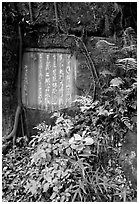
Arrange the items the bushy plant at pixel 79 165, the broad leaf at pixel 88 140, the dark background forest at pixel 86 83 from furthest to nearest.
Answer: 1. the dark background forest at pixel 86 83
2. the broad leaf at pixel 88 140
3. the bushy plant at pixel 79 165

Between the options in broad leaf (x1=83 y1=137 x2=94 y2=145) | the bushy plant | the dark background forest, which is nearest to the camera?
the bushy plant

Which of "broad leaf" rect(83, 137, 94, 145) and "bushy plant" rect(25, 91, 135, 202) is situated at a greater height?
"broad leaf" rect(83, 137, 94, 145)

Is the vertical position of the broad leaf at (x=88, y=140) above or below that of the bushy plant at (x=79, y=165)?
above

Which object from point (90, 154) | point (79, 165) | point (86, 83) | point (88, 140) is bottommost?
point (79, 165)

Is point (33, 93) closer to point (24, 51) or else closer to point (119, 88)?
point (24, 51)

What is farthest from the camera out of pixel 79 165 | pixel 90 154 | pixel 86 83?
pixel 86 83

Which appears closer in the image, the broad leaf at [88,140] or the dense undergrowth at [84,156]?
the dense undergrowth at [84,156]

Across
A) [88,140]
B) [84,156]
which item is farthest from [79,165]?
[88,140]

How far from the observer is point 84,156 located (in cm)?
370

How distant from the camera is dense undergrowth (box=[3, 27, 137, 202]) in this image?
3.45 metres

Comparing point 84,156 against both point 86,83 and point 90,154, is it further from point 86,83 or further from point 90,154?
point 86,83

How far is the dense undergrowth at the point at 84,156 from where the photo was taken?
136 inches

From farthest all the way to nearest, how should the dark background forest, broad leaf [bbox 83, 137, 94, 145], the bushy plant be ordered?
1. the dark background forest
2. broad leaf [bbox 83, 137, 94, 145]
3. the bushy plant

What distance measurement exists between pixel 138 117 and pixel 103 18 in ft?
7.96
